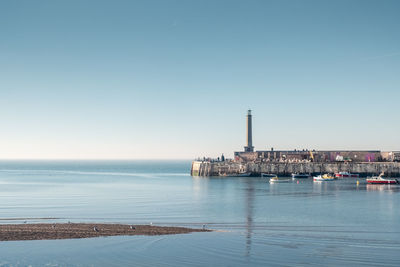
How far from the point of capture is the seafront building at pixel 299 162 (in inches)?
5709

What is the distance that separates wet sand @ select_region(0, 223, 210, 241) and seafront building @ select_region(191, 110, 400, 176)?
4327 inches

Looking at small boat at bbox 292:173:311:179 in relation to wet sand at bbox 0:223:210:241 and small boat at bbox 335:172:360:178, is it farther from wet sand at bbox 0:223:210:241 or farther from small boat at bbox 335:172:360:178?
wet sand at bbox 0:223:210:241

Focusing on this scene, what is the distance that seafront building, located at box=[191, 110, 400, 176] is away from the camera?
476ft

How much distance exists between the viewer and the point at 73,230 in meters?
42.7

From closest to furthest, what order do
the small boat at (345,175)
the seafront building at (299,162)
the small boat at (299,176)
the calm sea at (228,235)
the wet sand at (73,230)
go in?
1. the calm sea at (228,235)
2. the wet sand at (73,230)
3. the small boat at (299,176)
4. the small boat at (345,175)
5. the seafront building at (299,162)

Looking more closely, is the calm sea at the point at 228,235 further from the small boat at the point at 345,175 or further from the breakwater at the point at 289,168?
the breakwater at the point at 289,168

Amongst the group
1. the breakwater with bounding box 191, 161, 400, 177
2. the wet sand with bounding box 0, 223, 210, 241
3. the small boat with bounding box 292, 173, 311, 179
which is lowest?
the wet sand with bounding box 0, 223, 210, 241

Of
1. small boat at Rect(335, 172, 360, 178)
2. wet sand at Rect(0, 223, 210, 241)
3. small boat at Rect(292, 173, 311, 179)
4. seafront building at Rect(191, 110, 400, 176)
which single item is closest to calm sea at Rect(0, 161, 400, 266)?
wet sand at Rect(0, 223, 210, 241)

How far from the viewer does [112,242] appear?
125 feet

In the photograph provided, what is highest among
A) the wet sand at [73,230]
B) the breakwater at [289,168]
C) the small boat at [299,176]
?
the breakwater at [289,168]

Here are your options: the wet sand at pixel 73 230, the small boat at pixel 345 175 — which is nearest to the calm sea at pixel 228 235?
the wet sand at pixel 73 230

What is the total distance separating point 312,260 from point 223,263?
615 centimetres

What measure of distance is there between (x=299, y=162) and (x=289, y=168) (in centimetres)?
622

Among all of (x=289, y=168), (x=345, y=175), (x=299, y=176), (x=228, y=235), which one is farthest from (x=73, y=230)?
(x=289, y=168)
